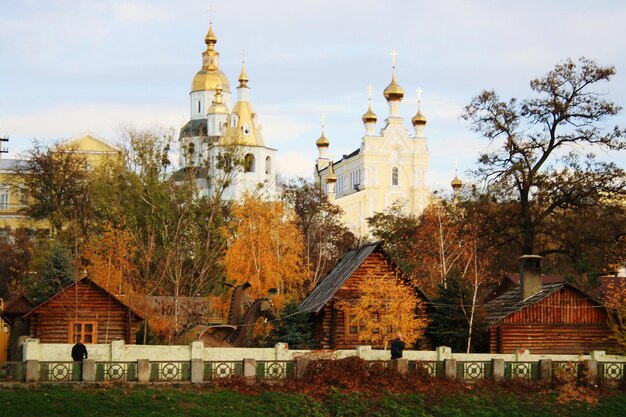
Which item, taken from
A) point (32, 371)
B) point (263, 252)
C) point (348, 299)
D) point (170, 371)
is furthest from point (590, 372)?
point (263, 252)

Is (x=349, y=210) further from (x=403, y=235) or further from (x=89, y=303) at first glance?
(x=89, y=303)

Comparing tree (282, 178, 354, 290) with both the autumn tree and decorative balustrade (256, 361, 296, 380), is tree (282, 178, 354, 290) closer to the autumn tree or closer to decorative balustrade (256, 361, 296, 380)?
the autumn tree

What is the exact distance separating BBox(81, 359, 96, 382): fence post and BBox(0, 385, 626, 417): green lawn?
56 cm

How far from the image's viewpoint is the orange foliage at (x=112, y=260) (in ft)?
168

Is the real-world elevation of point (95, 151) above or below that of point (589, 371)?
above

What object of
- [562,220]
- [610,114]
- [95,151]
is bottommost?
[562,220]

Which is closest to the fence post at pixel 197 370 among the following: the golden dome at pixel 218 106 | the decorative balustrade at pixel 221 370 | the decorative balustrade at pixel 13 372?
the decorative balustrade at pixel 221 370

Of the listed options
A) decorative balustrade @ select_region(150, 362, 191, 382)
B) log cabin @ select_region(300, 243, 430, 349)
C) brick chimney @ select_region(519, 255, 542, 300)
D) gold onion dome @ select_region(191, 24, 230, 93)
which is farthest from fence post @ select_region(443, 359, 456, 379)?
gold onion dome @ select_region(191, 24, 230, 93)

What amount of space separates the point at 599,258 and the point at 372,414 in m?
22.4

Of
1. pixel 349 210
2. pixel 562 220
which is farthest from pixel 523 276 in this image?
pixel 349 210

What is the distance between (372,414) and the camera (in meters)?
33.0

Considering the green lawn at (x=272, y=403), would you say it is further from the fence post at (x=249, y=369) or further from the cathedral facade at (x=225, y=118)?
the cathedral facade at (x=225, y=118)

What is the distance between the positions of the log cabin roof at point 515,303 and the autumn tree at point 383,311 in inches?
94.3

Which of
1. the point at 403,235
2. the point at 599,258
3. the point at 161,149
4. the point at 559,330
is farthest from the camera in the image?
the point at 403,235
